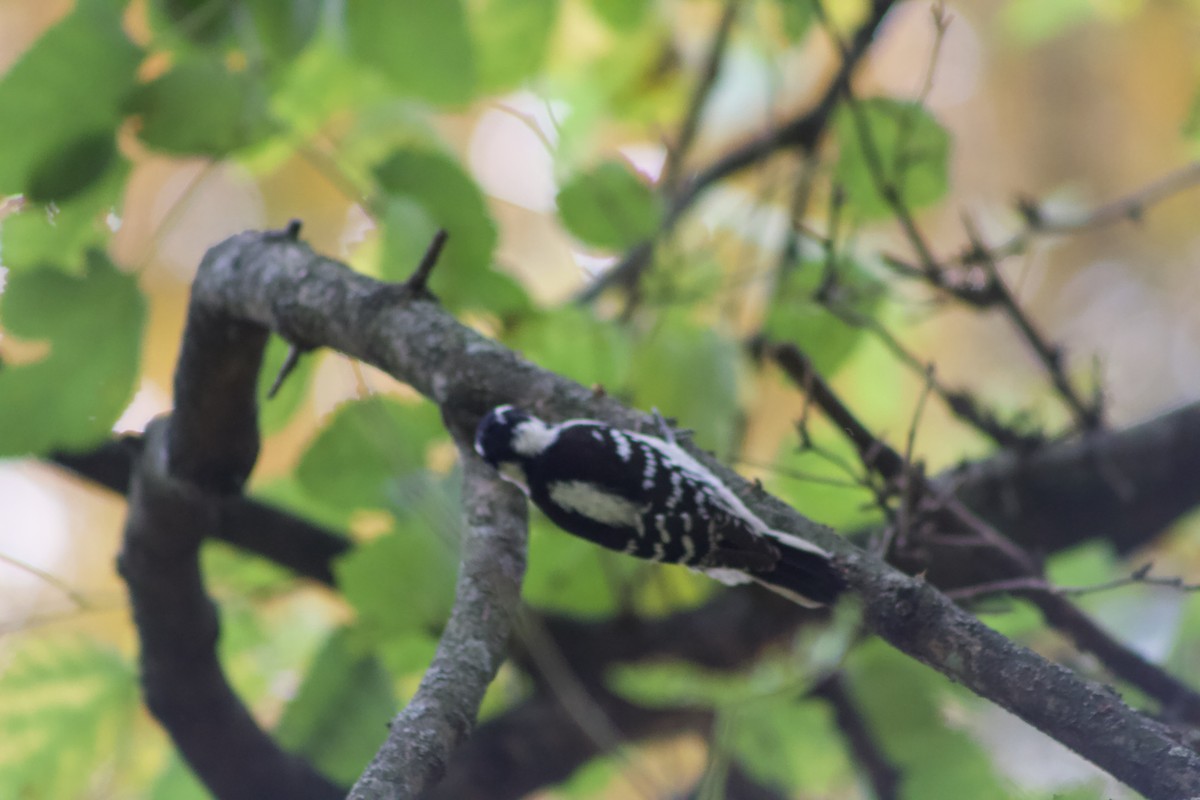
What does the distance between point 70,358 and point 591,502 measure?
53 cm

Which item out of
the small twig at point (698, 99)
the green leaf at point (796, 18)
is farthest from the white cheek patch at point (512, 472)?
the small twig at point (698, 99)

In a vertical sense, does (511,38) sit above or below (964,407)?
above

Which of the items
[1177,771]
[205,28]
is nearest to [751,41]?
[205,28]

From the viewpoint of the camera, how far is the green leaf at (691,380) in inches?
49.6

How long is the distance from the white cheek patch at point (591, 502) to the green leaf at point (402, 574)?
14 centimetres

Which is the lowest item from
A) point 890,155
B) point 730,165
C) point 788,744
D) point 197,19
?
point 788,744

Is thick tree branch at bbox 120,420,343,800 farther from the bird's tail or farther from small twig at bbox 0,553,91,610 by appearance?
the bird's tail

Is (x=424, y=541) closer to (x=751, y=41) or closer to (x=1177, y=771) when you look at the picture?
(x=1177, y=771)

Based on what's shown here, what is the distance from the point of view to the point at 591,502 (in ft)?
3.48

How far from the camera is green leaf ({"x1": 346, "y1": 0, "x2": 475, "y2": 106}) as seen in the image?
111cm

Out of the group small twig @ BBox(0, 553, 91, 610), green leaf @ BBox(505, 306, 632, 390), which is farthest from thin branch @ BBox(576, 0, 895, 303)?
small twig @ BBox(0, 553, 91, 610)

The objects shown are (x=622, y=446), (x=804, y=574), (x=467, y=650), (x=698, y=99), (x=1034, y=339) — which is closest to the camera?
(x=467, y=650)

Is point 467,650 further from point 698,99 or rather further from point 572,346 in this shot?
point 698,99

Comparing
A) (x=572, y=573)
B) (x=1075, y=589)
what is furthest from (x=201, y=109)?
(x=1075, y=589)
